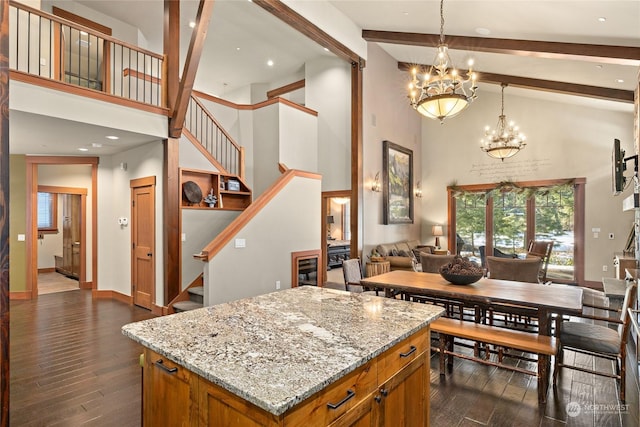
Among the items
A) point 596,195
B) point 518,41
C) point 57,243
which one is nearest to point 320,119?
point 518,41

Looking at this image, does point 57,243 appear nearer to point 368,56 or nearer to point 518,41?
point 368,56

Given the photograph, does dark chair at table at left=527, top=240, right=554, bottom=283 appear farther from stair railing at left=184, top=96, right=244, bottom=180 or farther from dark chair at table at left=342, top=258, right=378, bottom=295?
stair railing at left=184, top=96, right=244, bottom=180

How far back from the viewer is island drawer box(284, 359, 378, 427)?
1100 mm

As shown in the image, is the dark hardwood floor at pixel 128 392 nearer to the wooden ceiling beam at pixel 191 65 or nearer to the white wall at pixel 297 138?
the wooden ceiling beam at pixel 191 65

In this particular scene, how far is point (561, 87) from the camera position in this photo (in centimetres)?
691

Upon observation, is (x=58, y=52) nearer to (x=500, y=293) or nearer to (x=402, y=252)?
(x=500, y=293)

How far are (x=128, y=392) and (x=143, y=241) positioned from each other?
331 cm

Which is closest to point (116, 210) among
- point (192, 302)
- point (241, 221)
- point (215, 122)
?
point (215, 122)

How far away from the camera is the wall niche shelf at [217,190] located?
5.90 m

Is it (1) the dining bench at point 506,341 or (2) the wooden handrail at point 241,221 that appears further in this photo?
(2) the wooden handrail at point 241,221

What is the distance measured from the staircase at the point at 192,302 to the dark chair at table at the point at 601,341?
4.43m

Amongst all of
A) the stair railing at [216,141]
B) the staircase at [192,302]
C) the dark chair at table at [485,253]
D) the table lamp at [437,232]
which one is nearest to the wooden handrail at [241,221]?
the staircase at [192,302]

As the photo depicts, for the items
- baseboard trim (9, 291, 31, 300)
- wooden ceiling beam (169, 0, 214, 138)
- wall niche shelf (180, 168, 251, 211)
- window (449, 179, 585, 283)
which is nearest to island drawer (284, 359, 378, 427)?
wooden ceiling beam (169, 0, 214, 138)

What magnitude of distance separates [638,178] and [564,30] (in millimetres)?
2266
